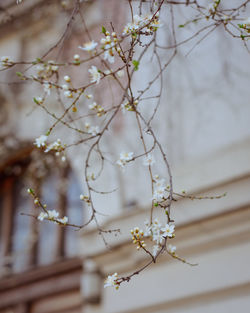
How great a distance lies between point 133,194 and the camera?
3.54 m

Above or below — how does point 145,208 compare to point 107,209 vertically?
below

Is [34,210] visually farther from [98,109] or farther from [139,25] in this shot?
[139,25]

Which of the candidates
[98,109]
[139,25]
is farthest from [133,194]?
[139,25]

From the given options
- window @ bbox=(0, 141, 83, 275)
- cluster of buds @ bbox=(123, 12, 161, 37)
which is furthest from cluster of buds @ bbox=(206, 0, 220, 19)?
window @ bbox=(0, 141, 83, 275)

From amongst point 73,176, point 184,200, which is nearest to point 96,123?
point 73,176

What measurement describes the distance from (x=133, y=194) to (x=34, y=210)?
1.26 meters

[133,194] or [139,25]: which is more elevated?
[133,194]

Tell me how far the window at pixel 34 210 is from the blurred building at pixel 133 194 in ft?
0.03

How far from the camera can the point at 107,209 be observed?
142 inches

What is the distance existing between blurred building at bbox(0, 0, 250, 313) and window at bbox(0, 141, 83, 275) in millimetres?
10

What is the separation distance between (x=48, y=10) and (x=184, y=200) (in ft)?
8.51

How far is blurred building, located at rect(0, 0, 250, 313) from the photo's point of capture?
9.32 feet

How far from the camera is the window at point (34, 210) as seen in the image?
423 centimetres

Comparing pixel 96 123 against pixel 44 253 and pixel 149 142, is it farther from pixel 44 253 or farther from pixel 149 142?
pixel 44 253
